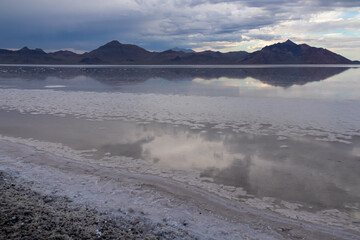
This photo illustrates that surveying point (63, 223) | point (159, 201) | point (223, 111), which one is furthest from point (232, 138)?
point (63, 223)

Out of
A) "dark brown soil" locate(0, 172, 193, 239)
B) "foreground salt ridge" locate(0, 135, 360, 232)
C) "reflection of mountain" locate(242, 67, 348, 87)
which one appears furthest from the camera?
"reflection of mountain" locate(242, 67, 348, 87)

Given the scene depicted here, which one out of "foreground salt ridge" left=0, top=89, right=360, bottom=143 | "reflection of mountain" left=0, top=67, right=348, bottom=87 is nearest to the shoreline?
"foreground salt ridge" left=0, top=89, right=360, bottom=143

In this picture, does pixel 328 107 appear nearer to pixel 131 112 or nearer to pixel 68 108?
pixel 131 112

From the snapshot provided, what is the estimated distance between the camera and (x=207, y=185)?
22.1 ft

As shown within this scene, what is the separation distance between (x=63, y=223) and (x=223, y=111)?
11.4 m

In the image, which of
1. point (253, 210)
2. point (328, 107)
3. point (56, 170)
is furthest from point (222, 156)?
point (328, 107)

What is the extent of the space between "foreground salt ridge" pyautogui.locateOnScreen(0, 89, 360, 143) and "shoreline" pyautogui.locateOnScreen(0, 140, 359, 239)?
5451 mm

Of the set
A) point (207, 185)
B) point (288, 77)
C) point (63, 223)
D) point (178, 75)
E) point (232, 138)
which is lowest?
point (207, 185)

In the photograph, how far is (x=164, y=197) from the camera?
6016mm

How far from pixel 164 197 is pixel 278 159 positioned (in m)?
3.86

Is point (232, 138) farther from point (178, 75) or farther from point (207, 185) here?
point (178, 75)

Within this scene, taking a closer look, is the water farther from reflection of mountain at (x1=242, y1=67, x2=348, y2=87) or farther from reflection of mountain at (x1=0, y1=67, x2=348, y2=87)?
reflection of mountain at (x1=0, y1=67, x2=348, y2=87)

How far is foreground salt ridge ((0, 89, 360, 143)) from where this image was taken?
37.9 ft

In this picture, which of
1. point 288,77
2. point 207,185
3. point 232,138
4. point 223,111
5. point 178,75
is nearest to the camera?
point 207,185
